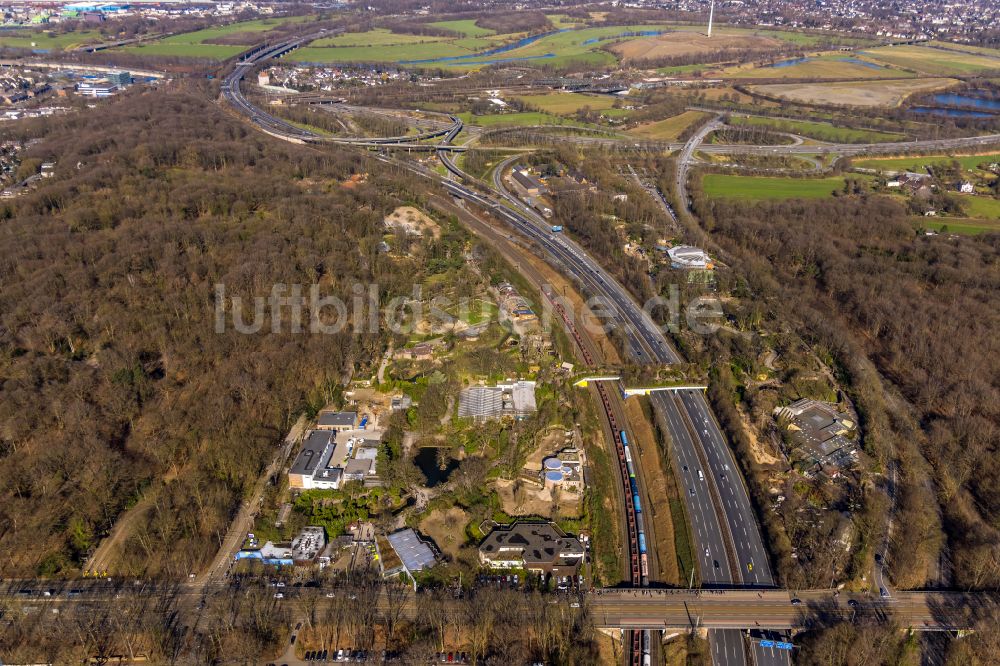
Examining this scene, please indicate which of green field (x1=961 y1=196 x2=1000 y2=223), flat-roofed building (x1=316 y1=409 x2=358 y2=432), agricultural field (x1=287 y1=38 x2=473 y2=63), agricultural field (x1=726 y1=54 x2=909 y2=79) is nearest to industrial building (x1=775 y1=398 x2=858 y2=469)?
flat-roofed building (x1=316 y1=409 x2=358 y2=432)

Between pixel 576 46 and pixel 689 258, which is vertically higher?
pixel 576 46

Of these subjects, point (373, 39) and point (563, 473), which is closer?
point (563, 473)

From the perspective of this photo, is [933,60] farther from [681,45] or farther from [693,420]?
[693,420]

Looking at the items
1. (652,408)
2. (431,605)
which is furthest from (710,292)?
(431,605)

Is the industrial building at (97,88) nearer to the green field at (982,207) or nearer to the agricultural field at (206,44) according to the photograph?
the agricultural field at (206,44)

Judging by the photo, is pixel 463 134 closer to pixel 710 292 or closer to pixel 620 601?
pixel 710 292

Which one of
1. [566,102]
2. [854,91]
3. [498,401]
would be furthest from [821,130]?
[498,401]

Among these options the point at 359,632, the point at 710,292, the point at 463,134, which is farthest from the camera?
the point at 463,134
